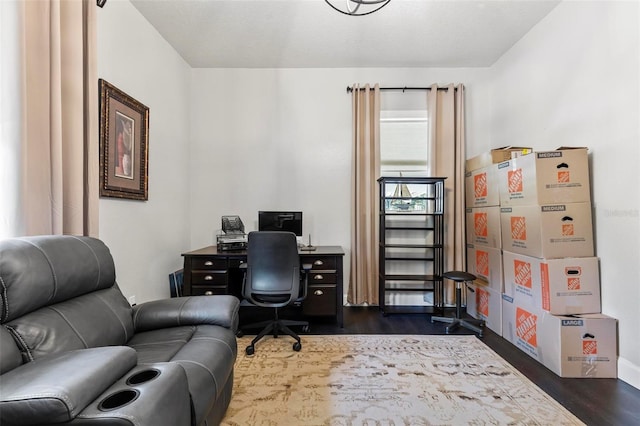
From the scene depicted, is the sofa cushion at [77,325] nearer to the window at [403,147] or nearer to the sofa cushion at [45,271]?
the sofa cushion at [45,271]

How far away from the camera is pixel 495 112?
3.54 meters

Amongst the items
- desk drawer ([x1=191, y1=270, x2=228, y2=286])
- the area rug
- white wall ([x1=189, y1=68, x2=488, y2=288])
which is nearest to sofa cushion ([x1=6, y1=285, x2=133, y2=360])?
the area rug

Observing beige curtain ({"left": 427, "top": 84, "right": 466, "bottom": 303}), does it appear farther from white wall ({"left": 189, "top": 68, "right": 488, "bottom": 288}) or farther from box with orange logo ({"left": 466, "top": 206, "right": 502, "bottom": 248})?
white wall ({"left": 189, "top": 68, "right": 488, "bottom": 288})

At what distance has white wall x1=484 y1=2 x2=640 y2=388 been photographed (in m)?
1.93

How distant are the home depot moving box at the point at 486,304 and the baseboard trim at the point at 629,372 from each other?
2.72 ft

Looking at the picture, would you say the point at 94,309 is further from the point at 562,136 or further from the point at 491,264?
the point at 562,136

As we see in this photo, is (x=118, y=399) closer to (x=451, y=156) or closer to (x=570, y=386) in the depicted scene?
(x=570, y=386)

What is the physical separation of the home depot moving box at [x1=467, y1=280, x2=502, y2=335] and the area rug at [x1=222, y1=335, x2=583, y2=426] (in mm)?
401

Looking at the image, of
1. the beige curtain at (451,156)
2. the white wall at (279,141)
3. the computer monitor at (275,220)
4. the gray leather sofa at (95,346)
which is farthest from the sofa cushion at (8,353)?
the beige curtain at (451,156)

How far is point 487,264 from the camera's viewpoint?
9.75 feet

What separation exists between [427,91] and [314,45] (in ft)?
4.98

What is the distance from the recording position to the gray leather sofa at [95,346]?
780 millimetres

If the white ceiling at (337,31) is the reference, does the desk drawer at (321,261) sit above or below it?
below

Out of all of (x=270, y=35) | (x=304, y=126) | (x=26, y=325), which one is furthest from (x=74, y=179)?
(x=304, y=126)
